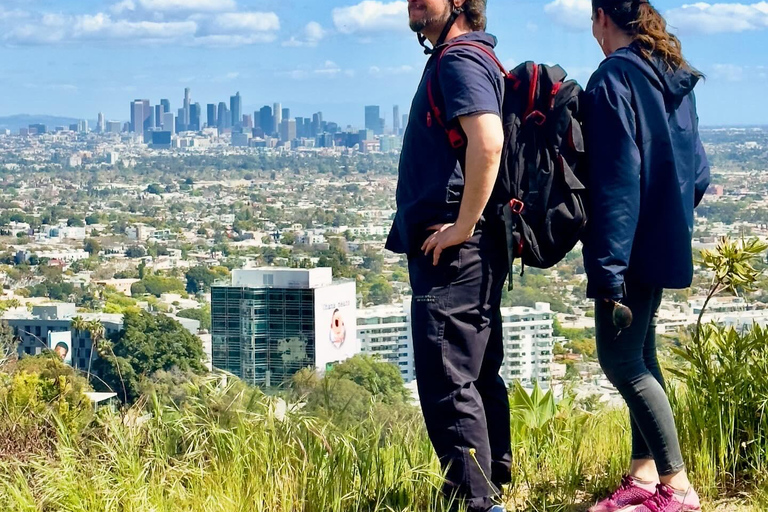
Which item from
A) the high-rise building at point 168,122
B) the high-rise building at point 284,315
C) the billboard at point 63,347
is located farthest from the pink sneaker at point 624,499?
the high-rise building at point 168,122

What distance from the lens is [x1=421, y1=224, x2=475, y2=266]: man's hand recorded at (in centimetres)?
226

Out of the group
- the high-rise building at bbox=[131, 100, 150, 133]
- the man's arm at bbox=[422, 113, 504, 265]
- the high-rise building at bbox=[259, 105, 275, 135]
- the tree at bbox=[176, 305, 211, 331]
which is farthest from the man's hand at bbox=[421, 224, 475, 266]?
the high-rise building at bbox=[131, 100, 150, 133]

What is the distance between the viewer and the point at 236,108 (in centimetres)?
16038

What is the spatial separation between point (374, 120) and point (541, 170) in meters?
124

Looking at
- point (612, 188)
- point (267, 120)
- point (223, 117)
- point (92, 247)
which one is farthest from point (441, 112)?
point (223, 117)

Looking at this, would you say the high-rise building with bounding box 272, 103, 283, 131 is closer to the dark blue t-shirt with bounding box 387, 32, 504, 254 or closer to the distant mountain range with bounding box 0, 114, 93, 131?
the distant mountain range with bounding box 0, 114, 93, 131

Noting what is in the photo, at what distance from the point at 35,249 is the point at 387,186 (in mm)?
37629

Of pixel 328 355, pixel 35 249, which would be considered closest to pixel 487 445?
pixel 328 355

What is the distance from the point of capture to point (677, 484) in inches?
98.1

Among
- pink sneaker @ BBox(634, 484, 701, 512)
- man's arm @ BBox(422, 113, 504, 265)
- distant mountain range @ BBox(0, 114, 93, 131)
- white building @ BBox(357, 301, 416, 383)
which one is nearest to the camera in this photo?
man's arm @ BBox(422, 113, 504, 265)

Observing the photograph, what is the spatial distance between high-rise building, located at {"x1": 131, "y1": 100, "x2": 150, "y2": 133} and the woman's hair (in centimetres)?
16034

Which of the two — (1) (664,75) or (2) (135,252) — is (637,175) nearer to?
(1) (664,75)

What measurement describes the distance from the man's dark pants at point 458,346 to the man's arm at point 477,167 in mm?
74

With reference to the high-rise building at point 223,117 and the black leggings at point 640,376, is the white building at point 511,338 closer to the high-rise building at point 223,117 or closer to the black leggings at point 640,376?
the black leggings at point 640,376
